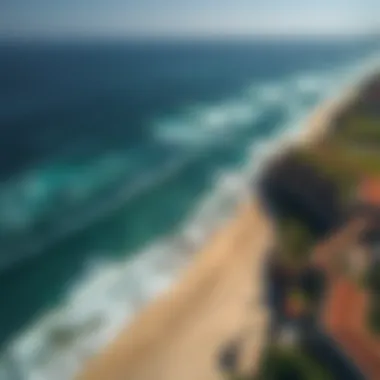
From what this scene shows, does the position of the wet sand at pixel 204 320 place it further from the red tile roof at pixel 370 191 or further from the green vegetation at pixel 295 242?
the red tile roof at pixel 370 191

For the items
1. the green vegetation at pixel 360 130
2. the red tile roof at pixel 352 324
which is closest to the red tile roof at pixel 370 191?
the green vegetation at pixel 360 130

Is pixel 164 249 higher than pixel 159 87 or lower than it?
lower

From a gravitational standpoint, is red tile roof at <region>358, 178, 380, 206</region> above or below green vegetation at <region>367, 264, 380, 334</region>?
above

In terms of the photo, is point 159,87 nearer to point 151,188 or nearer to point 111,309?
point 151,188

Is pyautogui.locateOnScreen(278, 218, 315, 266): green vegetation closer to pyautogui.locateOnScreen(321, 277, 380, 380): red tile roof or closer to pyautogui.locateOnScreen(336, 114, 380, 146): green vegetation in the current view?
pyautogui.locateOnScreen(321, 277, 380, 380): red tile roof

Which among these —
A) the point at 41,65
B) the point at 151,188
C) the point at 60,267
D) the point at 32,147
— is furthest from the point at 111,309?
the point at 41,65

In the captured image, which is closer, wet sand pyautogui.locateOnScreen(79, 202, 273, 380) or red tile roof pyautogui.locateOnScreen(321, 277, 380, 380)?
red tile roof pyautogui.locateOnScreen(321, 277, 380, 380)

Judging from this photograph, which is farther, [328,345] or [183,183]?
[183,183]

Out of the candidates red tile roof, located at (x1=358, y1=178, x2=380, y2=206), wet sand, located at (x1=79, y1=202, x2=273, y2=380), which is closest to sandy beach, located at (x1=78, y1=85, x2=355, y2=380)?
wet sand, located at (x1=79, y1=202, x2=273, y2=380)
